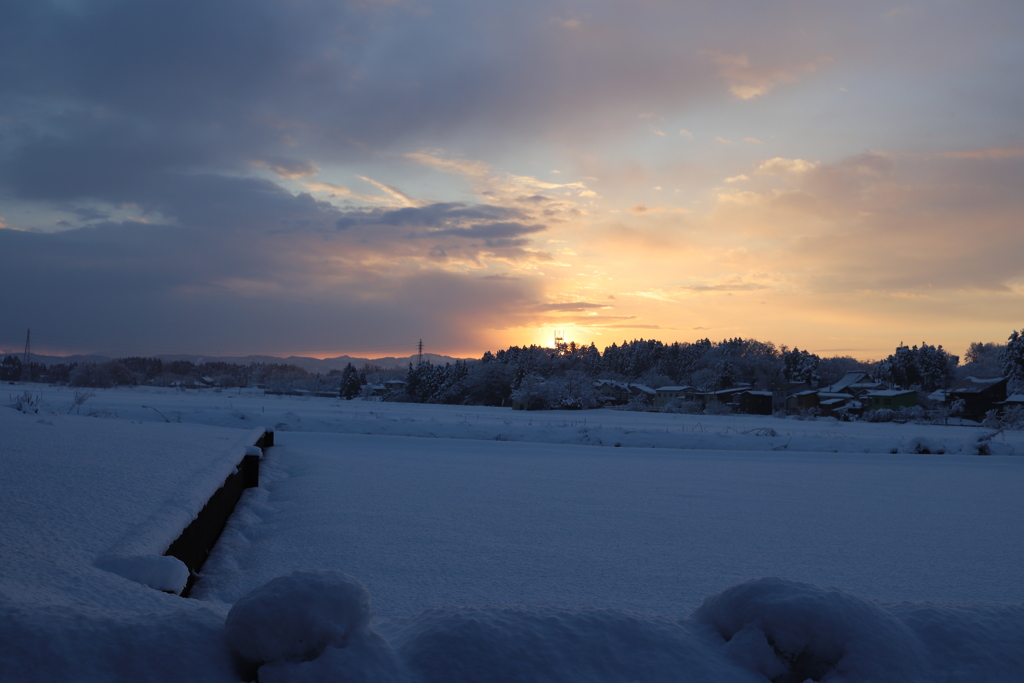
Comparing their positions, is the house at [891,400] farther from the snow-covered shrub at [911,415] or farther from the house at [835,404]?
the snow-covered shrub at [911,415]

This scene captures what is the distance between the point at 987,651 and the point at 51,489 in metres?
4.76

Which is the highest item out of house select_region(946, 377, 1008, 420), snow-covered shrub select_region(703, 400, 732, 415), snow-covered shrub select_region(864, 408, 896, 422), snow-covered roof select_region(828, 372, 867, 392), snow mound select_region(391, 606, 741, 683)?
snow-covered roof select_region(828, 372, 867, 392)

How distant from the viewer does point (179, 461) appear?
5.45 meters

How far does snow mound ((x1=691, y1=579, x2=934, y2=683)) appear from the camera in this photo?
162cm

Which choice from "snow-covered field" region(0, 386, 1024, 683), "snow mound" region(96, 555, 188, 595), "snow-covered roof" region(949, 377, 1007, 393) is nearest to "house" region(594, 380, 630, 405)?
"snow-covered roof" region(949, 377, 1007, 393)

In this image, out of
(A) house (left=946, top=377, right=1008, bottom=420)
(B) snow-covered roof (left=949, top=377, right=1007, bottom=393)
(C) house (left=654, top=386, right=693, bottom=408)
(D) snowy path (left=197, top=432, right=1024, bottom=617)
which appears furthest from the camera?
(C) house (left=654, top=386, right=693, bottom=408)

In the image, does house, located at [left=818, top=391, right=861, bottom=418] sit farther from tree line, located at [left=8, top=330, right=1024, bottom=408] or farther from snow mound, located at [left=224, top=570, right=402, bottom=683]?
snow mound, located at [left=224, top=570, right=402, bottom=683]

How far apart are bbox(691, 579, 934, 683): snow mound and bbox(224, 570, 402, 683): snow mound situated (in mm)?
1014

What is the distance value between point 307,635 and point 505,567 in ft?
9.54

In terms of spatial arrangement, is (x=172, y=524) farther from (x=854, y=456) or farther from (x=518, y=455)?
(x=854, y=456)

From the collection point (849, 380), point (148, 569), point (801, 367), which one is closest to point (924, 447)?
point (148, 569)

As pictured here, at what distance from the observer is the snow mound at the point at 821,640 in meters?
1.62

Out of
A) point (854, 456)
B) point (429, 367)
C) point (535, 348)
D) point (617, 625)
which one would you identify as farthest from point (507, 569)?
point (535, 348)

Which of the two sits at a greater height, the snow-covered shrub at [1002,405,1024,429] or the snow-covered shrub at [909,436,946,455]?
the snow-covered shrub at [1002,405,1024,429]
